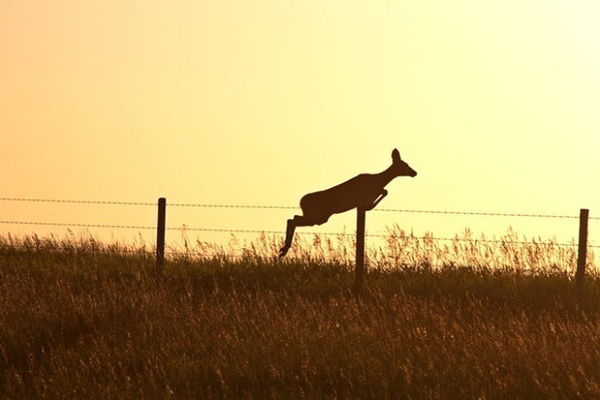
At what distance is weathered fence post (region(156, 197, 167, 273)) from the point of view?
59.6ft

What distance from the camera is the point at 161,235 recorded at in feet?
60.4

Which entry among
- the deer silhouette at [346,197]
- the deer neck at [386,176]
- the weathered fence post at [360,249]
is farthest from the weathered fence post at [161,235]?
the deer neck at [386,176]

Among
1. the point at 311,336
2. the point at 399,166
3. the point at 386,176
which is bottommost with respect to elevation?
the point at 311,336

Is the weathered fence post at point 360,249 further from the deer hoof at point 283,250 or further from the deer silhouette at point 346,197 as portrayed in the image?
the deer hoof at point 283,250

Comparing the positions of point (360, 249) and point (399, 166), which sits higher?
point (399, 166)

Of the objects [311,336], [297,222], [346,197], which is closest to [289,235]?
[297,222]

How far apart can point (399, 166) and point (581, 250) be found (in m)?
3.83

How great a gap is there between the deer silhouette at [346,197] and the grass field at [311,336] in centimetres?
94

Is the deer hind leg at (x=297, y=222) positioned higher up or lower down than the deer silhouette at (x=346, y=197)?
lower down

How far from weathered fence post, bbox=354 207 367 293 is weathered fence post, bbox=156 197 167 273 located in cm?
312

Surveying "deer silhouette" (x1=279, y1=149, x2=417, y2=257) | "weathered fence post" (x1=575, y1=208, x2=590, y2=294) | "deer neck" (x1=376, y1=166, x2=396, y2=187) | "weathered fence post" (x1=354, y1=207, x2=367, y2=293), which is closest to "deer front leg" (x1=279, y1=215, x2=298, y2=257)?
"deer silhouette" (x1=279, y1=149, x2=417, y2=257)

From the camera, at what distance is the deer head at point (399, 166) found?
19.3 m

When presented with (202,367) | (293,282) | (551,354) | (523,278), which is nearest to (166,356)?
(202,367)

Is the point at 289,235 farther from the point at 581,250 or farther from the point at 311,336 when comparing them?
the point at 311,336
